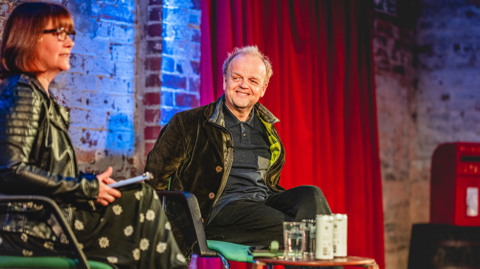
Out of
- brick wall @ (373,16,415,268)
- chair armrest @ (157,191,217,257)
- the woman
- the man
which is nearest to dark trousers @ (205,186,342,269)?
the man

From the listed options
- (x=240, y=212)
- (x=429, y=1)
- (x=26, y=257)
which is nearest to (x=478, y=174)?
(x=429, y=1)

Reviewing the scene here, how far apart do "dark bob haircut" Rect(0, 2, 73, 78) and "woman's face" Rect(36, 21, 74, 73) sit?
2cm

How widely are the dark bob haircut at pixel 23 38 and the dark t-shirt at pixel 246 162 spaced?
3.51 ft

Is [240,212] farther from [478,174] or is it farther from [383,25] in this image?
[383,25]

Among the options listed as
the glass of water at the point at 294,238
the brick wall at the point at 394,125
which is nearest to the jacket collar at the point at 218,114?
the glass of water at the point at 294,238

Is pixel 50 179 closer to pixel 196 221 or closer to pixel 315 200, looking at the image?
pixel 196 221

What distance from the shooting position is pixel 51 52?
5.60 ft

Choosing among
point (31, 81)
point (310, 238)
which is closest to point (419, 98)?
point (310, 238)

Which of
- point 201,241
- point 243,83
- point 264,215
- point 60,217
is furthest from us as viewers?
point 243,83

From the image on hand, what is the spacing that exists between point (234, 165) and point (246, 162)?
Result: 7cm

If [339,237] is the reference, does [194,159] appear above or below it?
above

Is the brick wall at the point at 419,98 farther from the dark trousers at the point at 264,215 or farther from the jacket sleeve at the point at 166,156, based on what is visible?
the jacket sleeve at the point at 166,156

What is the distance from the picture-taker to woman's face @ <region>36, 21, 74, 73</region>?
5.54 ft

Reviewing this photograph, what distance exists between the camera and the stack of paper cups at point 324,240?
179 cm
